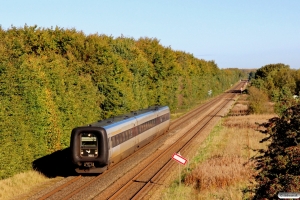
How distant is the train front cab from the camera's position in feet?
70.8

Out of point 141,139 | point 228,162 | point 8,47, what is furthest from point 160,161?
point 8,47

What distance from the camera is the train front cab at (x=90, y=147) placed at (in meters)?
21.6

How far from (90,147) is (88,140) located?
0.41 meters

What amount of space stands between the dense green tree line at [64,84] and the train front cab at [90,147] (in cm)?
299

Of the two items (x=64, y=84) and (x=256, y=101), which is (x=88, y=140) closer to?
(x=64, y=84)

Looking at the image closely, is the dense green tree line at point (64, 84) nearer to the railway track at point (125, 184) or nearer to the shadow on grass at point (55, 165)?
the shadow on grass at point (55, 165)

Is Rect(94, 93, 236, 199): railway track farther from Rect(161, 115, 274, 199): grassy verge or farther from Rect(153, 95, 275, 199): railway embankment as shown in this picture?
Rect(161, 115, 274, 199): grassy verge

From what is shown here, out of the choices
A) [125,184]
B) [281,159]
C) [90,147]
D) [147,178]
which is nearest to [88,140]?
[90,147]

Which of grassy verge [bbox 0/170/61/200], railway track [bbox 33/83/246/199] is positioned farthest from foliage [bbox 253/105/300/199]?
grassy verge [bbox 0/170/61/200]

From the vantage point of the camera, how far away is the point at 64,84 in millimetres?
27641

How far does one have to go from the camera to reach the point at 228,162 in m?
23.1

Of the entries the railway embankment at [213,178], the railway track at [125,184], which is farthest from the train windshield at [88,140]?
the railway embankment at [213,178]

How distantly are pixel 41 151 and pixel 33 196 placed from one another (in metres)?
5.61

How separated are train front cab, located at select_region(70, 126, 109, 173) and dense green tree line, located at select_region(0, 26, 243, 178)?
2990 millimetres
